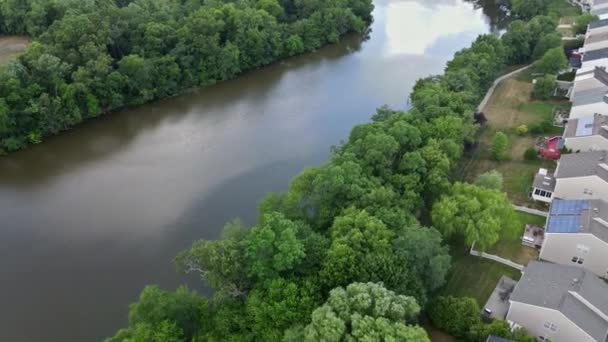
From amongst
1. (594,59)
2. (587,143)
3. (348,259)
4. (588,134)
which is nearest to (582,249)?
(587,143)

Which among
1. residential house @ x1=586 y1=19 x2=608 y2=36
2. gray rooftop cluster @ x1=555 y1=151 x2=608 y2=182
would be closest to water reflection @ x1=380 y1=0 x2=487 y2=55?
residential house @ x1=586 y1=19 x2=608 y2=36

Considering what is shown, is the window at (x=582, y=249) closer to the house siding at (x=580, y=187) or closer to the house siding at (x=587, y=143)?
the house siding at (x=580, y=187)

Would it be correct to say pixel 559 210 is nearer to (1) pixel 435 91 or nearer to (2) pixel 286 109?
(1) pixel 435 91

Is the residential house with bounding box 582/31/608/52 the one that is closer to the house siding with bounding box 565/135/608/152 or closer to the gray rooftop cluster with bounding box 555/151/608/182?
the house siding with bounding box 565/135/608/152

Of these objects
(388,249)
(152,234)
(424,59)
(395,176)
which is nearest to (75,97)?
(152,234)

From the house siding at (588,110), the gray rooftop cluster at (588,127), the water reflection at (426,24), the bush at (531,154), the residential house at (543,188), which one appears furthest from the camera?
the water reflection at (426,24)

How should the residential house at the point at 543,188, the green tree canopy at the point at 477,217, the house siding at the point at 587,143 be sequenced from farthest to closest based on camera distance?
the house siding at the point at 587,143
the residential house at the point at 543,188
the green tree canopy at the point at 477,217

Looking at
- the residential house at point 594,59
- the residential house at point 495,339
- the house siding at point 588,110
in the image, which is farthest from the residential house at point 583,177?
the residential house at point 594,59
